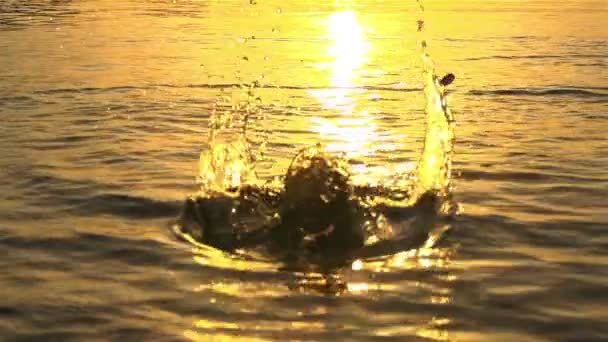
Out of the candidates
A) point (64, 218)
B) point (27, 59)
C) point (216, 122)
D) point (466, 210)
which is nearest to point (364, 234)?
point (466, 210)

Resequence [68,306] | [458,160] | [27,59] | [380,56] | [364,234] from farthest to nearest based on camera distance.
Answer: [380,56] → [27,59] → [458,160] → [364,234] → [68,306]

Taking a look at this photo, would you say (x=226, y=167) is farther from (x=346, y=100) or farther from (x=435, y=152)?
(x=346, y=100)

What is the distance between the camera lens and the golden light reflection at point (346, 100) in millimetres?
11961

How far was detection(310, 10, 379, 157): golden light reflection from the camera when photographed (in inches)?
471

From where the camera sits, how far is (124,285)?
6430 mm

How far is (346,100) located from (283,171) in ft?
17.9

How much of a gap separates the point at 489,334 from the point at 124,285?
2.42 metres

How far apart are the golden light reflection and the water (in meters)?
0.07

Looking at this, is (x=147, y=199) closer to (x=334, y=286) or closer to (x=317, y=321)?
(x=334, y=286)

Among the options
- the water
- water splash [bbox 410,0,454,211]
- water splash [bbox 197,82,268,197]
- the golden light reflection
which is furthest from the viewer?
the golden light reflection

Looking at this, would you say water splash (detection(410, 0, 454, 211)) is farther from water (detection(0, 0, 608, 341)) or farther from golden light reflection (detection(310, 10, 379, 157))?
golden light reflection (detection(310, 10, 379, 157))

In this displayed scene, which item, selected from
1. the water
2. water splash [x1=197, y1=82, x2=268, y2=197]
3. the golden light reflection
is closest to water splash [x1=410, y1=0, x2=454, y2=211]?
the water

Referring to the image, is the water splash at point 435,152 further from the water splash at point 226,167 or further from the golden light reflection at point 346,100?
the water splash at point 226,167

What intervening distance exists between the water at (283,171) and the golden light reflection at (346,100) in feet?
0.23
